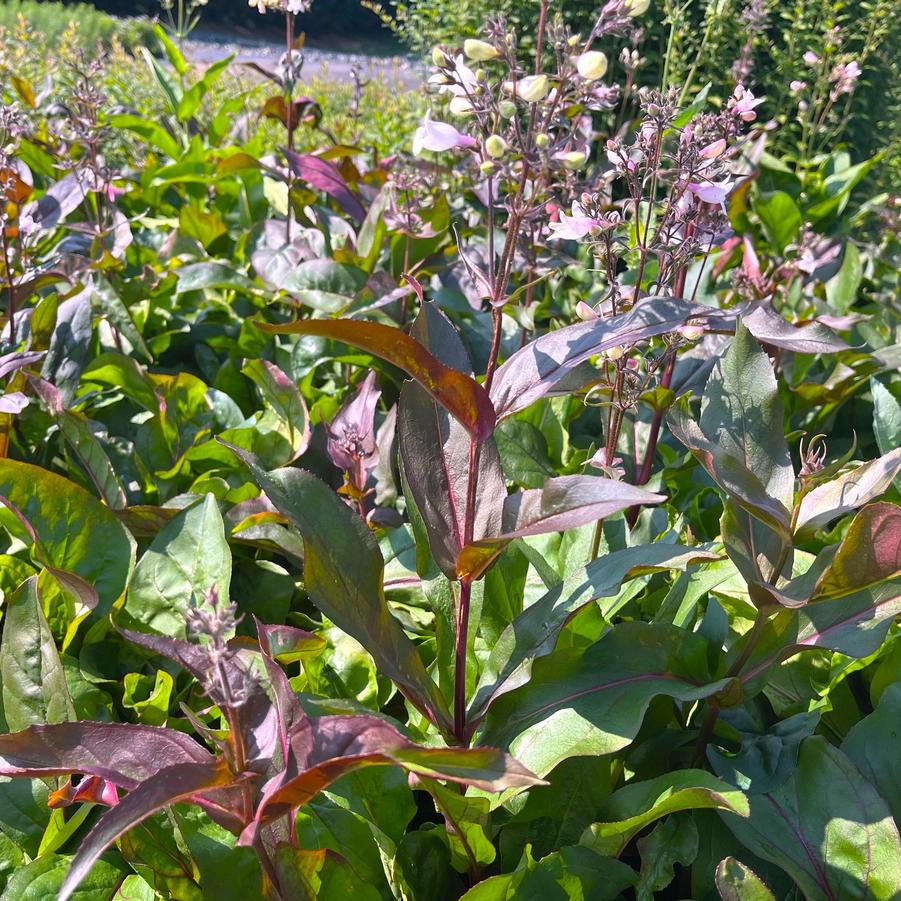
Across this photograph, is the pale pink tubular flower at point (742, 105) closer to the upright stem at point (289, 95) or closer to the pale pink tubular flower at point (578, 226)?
the pale pink tubular flower at point (578, 226)

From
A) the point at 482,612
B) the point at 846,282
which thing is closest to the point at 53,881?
the point at 482,612

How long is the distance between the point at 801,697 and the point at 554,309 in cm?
191

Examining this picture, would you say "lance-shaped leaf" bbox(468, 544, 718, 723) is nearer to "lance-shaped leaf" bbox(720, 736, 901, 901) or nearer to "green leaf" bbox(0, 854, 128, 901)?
"lance-shaped leaf" bbox(720, 736, 901, 901)

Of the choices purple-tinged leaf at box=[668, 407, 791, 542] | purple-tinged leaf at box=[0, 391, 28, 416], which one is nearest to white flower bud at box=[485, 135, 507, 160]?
purple-tinged leaf at box=[668, 407, 791, 542]

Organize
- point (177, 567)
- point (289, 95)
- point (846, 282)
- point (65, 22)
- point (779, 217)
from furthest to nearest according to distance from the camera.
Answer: point (65, 22)
point (779, 217)
point (846, 282)
point (289, 95)
point (177, 567)

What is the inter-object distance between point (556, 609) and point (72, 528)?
999 mm

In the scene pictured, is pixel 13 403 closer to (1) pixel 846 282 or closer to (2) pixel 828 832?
(2) pixel 828 832

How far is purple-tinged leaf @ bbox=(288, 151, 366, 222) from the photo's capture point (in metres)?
3.13

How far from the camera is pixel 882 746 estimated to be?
145 cm

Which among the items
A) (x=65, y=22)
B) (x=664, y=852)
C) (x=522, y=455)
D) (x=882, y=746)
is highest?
(x=65, y=22)

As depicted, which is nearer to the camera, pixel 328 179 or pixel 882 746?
pixel 882 746

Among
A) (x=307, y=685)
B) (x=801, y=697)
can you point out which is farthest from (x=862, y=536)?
(x=307, y=685)

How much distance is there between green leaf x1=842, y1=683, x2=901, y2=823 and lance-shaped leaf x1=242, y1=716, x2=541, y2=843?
68cm

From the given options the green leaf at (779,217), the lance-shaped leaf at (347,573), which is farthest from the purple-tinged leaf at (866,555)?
the green leaf at (779,217)
